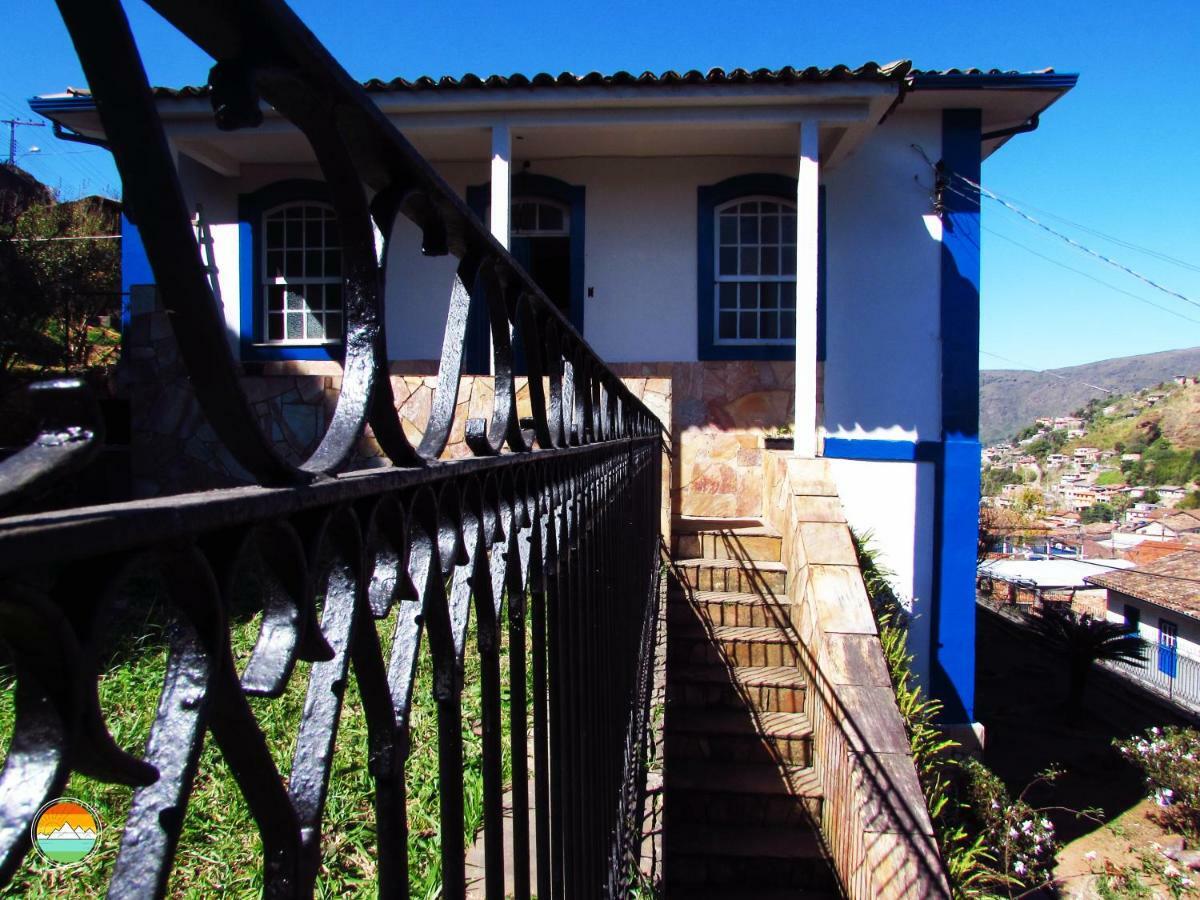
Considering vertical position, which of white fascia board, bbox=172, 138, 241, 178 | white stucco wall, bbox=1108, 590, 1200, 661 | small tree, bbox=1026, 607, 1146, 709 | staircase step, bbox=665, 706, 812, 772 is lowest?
white stucco wall, bbox=1108, 590, 1200, 661

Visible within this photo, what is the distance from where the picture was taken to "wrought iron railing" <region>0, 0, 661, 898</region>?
15.7 inches

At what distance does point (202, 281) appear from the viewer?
1.60ft

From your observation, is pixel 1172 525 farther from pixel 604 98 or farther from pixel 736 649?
pixel 736 649

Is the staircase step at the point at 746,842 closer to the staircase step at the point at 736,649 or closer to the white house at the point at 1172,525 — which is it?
the staircase step at the point at 736,649

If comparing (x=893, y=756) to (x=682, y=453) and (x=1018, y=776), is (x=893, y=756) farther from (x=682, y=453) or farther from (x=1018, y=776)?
(x=1018, y=776)

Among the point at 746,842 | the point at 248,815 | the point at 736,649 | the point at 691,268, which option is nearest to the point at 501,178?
the point at 691,268

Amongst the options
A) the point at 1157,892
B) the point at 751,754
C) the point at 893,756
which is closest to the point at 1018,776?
the point at 1157,892

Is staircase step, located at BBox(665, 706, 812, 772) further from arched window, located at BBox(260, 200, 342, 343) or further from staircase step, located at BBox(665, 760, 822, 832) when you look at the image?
arched window, located at BBox(260, 200, 342, 343)

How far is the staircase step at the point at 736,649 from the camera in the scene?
19.6 ft

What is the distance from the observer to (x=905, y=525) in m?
8.62

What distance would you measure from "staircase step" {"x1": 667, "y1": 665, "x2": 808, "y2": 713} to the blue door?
25724 mm

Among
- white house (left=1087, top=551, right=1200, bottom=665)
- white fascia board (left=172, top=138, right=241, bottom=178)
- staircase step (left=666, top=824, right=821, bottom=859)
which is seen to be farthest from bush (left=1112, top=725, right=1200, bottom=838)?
white house (left=1087, top=551, right=1200, bottom=665)

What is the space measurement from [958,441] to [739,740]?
460cm

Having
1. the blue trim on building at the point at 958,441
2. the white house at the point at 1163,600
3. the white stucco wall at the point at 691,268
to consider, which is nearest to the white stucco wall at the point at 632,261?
the white stucco wall at the point at 691,268
